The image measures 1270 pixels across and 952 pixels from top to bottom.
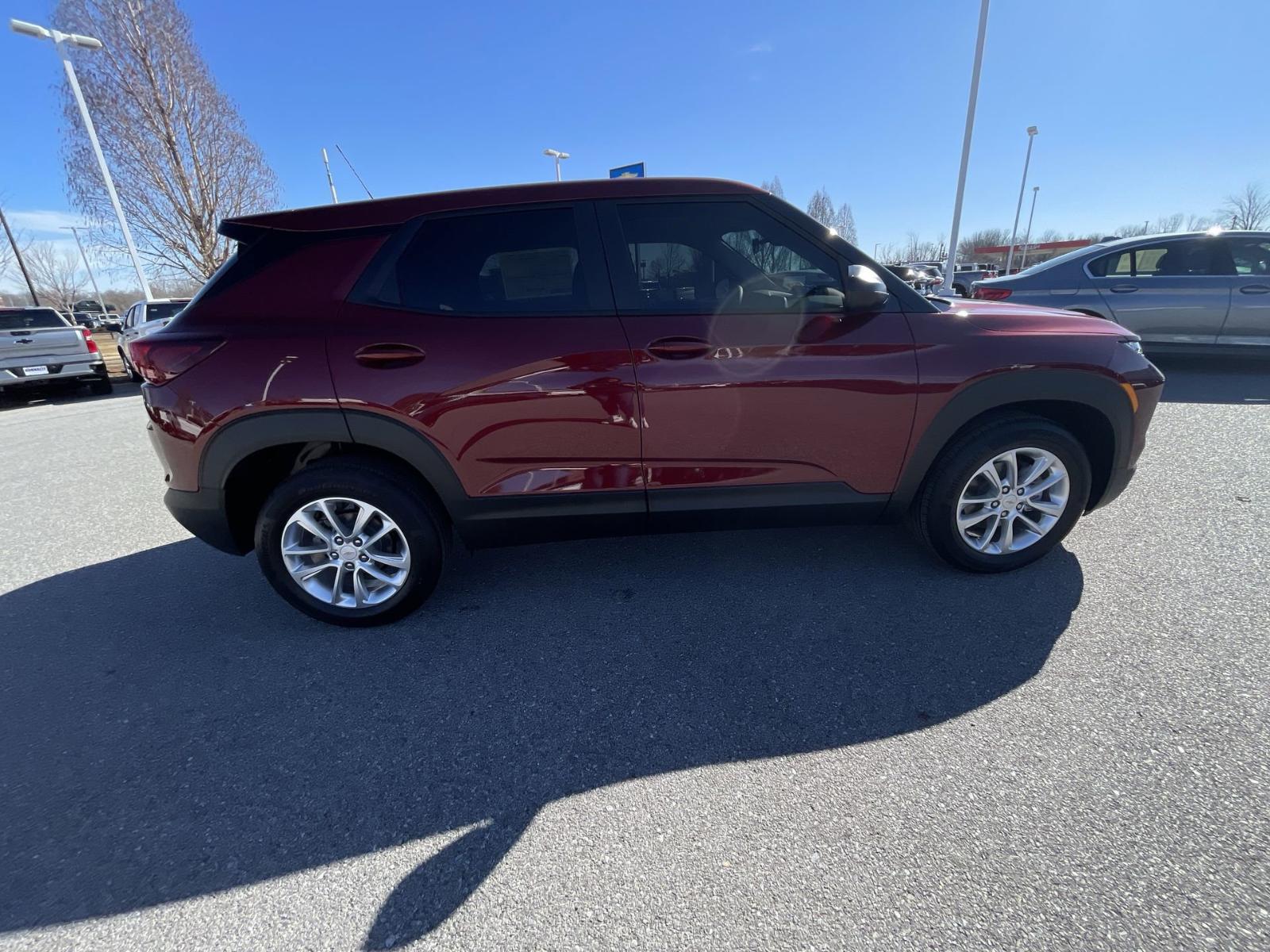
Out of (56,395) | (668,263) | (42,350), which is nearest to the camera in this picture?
(668,263)

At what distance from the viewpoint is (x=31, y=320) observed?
32.3 ft

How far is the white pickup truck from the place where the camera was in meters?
9.18

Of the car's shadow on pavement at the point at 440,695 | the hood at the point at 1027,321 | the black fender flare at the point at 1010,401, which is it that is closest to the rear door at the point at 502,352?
the car's shadow on pavement at the point at 440,695

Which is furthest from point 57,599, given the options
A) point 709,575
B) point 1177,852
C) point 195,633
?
point 1177,852

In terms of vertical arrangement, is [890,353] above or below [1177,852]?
above

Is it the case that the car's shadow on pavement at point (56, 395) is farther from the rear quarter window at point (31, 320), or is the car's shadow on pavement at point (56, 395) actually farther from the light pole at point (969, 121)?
the light pole at point (969, 121)

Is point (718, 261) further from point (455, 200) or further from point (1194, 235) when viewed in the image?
point (1194, 235)

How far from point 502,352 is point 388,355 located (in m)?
0.47

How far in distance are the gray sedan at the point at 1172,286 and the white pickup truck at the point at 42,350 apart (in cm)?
1436

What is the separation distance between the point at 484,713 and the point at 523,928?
2.63 feet

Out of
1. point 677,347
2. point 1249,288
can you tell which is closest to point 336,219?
point 677,347

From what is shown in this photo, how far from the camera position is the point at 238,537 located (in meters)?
2.67

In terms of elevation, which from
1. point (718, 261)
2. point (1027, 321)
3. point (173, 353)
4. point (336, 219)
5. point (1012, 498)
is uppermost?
point (336, 219)

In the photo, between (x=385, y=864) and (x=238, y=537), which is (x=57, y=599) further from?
(x=385, y=864)
